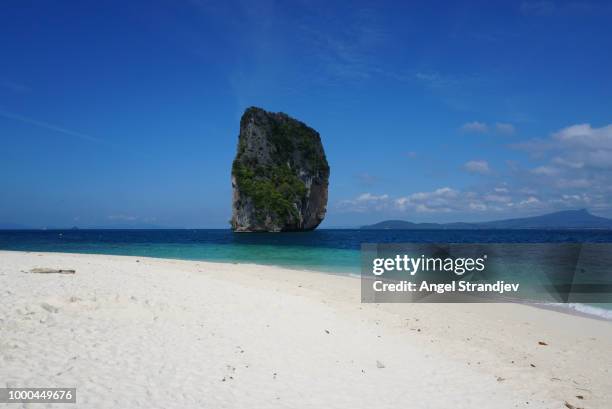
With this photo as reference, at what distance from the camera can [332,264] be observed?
92.4ft

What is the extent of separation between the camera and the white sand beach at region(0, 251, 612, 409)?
5754 mm

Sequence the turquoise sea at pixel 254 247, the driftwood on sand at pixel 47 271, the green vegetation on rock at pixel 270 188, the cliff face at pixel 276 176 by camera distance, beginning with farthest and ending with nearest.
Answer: the cliff face at pixel 276 176
the green vegetation on rock at pixel 270 188
the turquoise sea at pixel 254 247
the driftwood on sand at pixel 47 271

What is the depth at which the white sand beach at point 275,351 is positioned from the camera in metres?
5.75

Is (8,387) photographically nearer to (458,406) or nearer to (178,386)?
(178,386)

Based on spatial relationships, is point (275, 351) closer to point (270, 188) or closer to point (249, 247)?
point (249, 247)

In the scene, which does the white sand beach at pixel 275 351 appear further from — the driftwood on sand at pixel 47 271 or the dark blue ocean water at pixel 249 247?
the dark blue ocean water at pixel 249 247

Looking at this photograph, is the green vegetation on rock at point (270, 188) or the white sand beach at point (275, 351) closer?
the white sand beach at point (275, 351)

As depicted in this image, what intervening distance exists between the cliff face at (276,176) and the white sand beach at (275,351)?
71.7 metres

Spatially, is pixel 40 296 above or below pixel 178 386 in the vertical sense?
above

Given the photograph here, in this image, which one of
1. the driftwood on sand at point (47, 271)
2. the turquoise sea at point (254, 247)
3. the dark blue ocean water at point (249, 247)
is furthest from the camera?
the dark blue ocean water at point (249, 247)

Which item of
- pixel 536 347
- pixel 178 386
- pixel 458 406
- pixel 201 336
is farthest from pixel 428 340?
pixel 178 386

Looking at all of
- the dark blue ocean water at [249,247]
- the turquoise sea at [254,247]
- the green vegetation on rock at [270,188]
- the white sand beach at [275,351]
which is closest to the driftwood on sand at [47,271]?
the white sand beach at [275,351]

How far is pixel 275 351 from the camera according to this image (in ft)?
25.1

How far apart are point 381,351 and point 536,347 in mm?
4105
